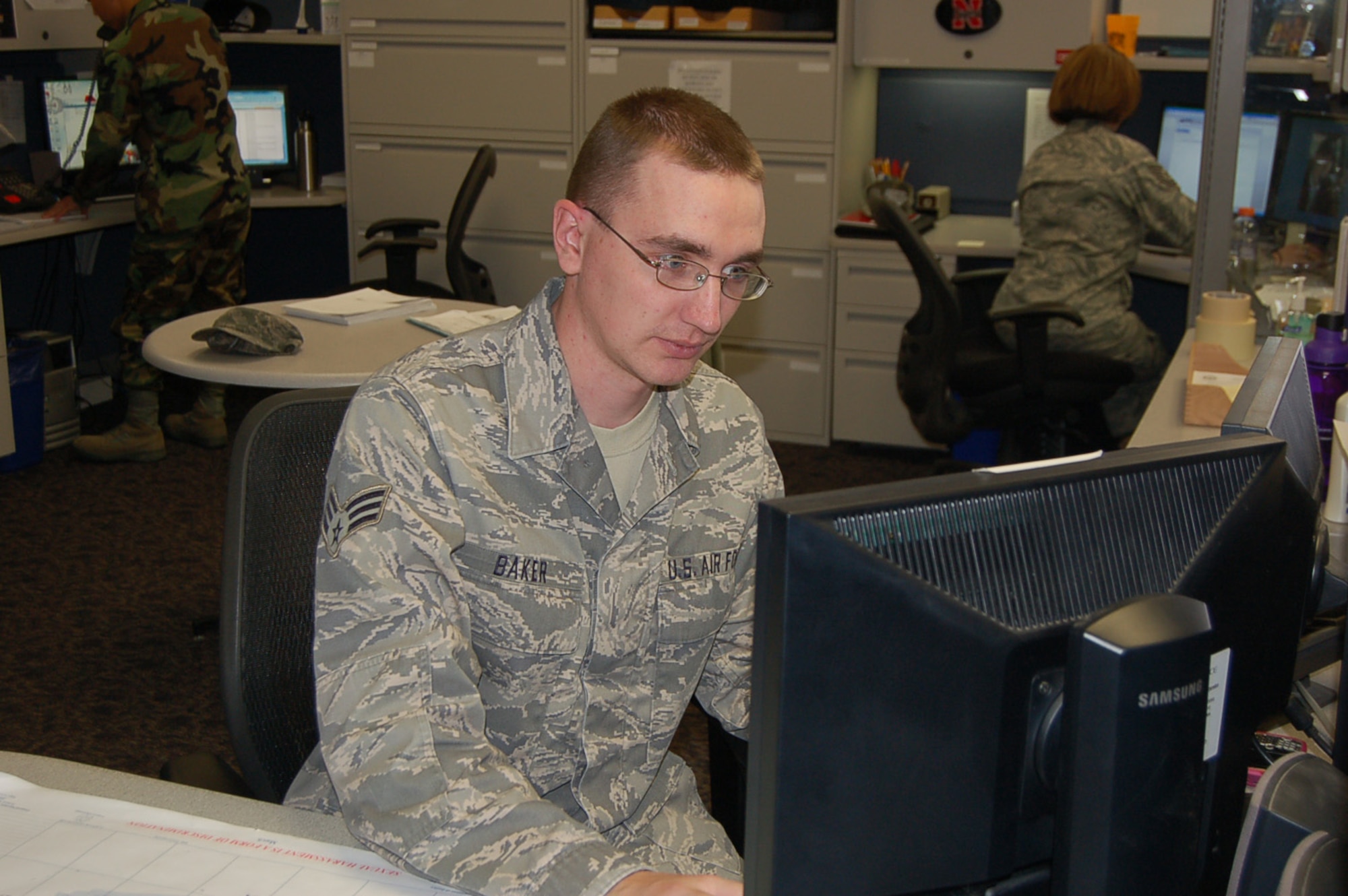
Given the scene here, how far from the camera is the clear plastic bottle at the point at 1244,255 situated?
2678 mm

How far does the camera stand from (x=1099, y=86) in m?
3.35

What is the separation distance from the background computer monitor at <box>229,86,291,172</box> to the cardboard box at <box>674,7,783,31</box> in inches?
62.7

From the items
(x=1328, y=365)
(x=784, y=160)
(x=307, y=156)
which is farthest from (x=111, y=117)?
(x=1328, y=365)

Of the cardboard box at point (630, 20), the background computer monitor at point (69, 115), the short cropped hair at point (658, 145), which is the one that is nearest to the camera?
the short cropped hair at point (658, 145)

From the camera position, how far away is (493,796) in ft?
2.99

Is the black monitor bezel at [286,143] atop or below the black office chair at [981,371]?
atop

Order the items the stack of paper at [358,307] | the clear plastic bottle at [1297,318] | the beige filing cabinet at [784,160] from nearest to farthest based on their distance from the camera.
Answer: the clear plastic bottle at [1297,318]
the stack of paper at [358,307]
the beige filing cabinet at [784,160]

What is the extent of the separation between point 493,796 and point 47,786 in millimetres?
376

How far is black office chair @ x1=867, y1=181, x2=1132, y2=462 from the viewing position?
3.12 metres

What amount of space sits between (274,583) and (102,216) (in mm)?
3287

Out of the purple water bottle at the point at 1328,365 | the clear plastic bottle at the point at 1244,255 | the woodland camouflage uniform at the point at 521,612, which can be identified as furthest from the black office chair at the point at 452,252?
the woodland camouflage uniform at the point at 521,612

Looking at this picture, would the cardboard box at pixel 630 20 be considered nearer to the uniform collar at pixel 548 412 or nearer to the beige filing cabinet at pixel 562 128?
the beige filing cabinet at pixel 562 128

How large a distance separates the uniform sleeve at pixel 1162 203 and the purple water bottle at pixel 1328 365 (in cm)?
159

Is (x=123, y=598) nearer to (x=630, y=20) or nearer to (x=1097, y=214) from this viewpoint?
(x=630, y=20)
